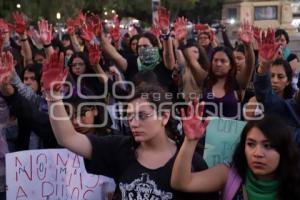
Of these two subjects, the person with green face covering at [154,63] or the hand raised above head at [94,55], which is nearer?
the hand raised above head at [94,55]

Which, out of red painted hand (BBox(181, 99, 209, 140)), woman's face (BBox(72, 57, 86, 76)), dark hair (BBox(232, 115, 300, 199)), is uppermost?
woman's face (BBox(72, 57, 86, 76))

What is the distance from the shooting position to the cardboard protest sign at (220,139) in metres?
3.74

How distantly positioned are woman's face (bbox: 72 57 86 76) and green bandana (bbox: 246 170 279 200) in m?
3.53

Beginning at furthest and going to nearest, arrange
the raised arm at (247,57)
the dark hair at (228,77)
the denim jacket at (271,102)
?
1. the raised arm at (247,57)
2. the dark hair at (228,77)
3. the denim jacket at (271,102)

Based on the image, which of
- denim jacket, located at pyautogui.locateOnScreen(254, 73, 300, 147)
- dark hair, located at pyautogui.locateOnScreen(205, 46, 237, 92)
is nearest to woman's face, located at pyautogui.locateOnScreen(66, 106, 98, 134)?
denim jacket, located at pyautogui.locateOnScreen(254, 73, 300, 147)

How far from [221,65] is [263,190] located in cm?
274

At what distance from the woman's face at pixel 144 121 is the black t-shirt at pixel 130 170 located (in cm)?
11

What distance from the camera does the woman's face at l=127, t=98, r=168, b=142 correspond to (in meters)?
2.73

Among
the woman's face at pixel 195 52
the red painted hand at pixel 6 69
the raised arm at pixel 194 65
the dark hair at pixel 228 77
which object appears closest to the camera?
the red painted hand at pixel 6 69

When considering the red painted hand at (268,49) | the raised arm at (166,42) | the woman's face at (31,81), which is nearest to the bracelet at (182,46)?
the raised arm at (166,42)

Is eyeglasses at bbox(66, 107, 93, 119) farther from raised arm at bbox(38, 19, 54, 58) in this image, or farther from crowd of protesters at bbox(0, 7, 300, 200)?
raised arm at bbox(38, 19, 54, 58)

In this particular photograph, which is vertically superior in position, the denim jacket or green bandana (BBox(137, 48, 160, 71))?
green bandana (BBox(137, 48, 160, 71))

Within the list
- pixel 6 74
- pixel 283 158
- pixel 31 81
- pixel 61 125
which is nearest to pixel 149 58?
pixel 31 81

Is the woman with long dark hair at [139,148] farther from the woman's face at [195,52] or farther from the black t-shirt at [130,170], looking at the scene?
the woman's face at [195,52]
